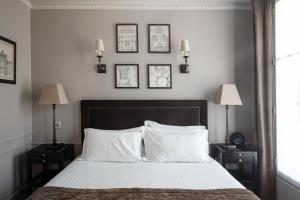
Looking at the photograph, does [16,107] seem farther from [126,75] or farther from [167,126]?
[167,126]

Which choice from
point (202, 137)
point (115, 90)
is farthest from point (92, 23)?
point (202, 137)

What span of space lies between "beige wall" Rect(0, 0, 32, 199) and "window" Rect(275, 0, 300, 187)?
3211mm

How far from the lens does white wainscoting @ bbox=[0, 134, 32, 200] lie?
9.00 feet

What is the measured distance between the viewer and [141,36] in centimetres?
333

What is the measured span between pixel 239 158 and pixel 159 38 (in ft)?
6.18

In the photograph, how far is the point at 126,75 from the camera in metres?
3.32

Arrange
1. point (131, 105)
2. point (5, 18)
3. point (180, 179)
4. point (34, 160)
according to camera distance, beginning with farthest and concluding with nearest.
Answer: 1. point (131, 105)
2. point (34, 160)
3. point (5, 18)
4. point (180, 179)

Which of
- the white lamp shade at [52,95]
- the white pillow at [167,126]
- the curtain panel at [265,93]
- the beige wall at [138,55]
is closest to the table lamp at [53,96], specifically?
the white lamp shade at [52,95]

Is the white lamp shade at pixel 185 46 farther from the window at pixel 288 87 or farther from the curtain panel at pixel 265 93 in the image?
the window at pixel 288 87

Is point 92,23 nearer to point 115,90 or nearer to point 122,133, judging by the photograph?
point 115,90

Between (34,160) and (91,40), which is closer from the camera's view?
(34,160)

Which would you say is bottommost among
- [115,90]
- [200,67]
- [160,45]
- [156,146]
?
[156,146]

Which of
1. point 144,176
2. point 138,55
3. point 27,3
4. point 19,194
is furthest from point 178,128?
point 27,3

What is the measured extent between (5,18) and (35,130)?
4.91 ft
